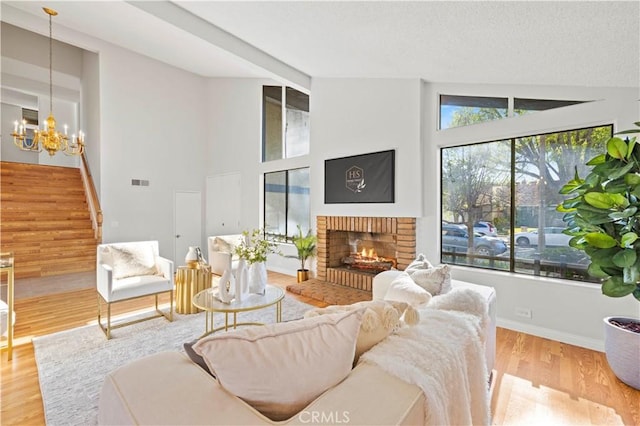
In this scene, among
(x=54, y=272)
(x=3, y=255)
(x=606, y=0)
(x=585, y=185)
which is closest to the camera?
→ (x=606, y=0)

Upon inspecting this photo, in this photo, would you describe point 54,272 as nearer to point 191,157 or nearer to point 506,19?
point 191,157

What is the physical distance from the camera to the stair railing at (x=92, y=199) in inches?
201

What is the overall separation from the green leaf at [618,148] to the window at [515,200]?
1.07 meters

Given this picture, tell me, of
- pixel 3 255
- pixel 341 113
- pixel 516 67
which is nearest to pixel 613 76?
pixel 516 67

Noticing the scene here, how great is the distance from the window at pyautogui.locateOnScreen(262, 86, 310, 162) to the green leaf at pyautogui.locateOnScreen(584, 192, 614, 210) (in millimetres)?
4202

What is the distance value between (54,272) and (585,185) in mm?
7303

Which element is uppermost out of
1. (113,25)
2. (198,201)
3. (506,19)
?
(113,25)

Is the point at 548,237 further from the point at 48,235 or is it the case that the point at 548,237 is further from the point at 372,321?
the point at 48,235

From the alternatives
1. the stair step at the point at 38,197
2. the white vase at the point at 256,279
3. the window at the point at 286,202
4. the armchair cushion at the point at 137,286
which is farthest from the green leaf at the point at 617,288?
the stair step at the point at 38,197

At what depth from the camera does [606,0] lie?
1.46 m

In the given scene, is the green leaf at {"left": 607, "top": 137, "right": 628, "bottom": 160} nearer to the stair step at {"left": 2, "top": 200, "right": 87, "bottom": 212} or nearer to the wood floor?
the wood floor

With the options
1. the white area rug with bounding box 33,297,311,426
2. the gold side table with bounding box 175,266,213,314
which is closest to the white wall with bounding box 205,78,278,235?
the gold side table with bounding box 175,266,213,314

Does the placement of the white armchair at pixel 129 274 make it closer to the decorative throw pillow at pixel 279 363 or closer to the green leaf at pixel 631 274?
the decorative throw pillow at pixel 279 363

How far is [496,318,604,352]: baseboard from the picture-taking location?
104 inches
